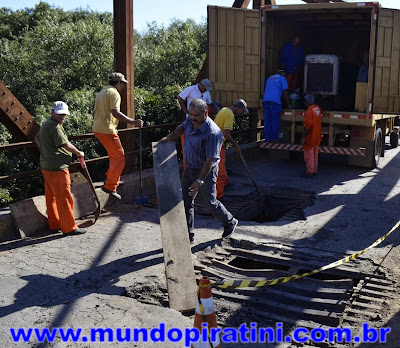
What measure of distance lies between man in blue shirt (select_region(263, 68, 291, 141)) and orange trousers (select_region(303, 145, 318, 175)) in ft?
3.83

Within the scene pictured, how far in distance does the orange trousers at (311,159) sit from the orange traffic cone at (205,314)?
726 cm

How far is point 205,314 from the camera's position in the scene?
3762 mm

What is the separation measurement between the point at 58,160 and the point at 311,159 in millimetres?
5741

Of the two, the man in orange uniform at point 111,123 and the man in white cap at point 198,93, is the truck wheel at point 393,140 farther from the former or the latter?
the man in orange uniform at point 111,123

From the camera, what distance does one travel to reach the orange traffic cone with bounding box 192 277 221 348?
3693 mm

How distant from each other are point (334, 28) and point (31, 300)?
1175 centimetres

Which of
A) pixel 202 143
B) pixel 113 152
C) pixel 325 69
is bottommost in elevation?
pixel 113 152

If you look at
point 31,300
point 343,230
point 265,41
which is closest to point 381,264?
point 343,230

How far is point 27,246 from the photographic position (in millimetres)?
6375

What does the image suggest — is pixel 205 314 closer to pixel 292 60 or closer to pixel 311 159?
pixel 311 159

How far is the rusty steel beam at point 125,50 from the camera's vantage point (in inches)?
350

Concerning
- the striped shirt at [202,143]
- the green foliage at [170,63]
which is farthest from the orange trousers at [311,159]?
the green foliage at [170,63]

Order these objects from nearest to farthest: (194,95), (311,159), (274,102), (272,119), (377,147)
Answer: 1. (194,95)
2. (311,159)
3. (274,102)
4. (272,119)
5. (377,147)
